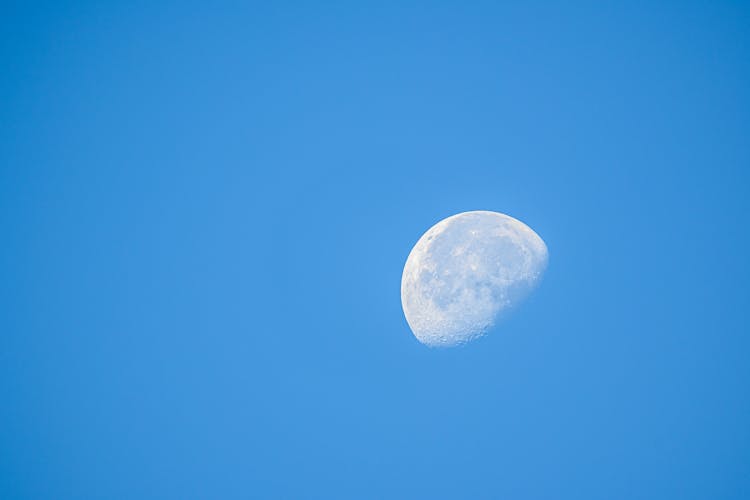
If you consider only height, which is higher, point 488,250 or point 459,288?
point 488,250

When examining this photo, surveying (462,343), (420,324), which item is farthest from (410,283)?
(462,343)

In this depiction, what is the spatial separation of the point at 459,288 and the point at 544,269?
7.20 feet

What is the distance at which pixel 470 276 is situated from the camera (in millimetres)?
10867

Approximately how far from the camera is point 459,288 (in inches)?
429

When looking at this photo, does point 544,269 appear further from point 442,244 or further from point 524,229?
point 442,244

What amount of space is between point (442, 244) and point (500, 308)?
6.99ft

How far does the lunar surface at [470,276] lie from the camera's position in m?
10.7

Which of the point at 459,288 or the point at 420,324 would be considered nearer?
the point at 459,288

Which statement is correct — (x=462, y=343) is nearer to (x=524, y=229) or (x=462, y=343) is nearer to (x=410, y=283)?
(x=410, y=283)

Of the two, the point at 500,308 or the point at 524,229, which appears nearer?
the point at 500,308

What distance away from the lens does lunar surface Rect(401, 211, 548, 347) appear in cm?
1073

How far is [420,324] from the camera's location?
38.2ft

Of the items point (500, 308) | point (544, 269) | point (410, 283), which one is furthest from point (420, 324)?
point (544, 269)

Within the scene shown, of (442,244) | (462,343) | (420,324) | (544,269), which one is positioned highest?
(442,244)
